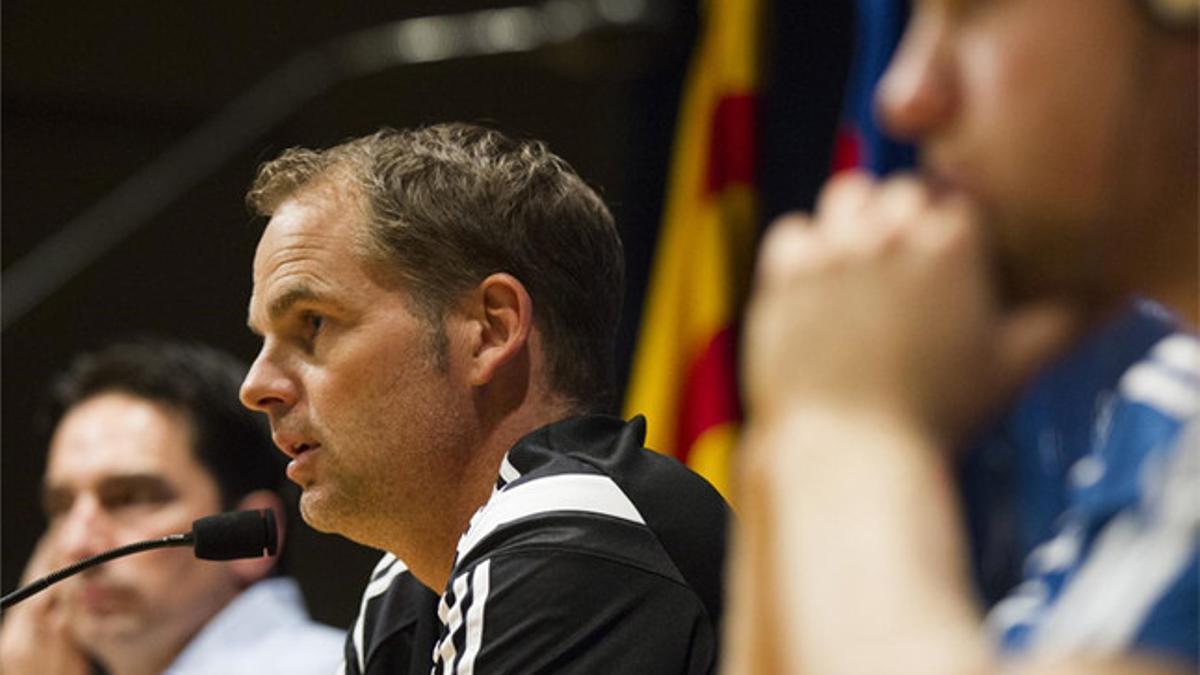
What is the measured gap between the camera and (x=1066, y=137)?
0.86 meters

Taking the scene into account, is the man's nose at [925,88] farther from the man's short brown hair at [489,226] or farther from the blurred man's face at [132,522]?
the blurred man's face at [132,522]

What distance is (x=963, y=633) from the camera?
79 cm

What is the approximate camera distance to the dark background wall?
4.35 m

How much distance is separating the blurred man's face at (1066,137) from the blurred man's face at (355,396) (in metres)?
1.05

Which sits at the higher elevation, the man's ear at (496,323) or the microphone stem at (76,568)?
the man's ear at (496,323)

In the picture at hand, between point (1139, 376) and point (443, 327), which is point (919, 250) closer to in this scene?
point (1139, 376)

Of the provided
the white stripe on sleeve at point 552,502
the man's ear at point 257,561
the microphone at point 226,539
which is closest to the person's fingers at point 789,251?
the white stripe on sleeve at point 552,502

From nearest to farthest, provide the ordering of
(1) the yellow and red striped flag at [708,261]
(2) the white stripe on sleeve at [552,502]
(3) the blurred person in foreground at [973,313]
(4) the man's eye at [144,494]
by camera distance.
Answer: (3) the blurred person in foreground at [973,313] → (2) the white stripe on sleeve at [552,502] → (4) the man's eye at [144,494] → (1) the yellow and red striped flag at [708,261]

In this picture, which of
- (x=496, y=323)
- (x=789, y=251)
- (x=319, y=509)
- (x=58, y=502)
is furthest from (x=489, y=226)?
(x=58, y=502)

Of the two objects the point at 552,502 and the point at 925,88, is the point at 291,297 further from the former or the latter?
the point at 925,88

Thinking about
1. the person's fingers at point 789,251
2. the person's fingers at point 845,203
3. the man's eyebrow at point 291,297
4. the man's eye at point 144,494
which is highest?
the person's fingers at point 845,203

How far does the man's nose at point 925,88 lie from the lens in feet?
2.95

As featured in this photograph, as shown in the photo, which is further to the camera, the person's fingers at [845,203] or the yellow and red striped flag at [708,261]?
the yellow and red striped flag at [708,261]

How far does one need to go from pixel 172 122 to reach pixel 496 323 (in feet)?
8.91
